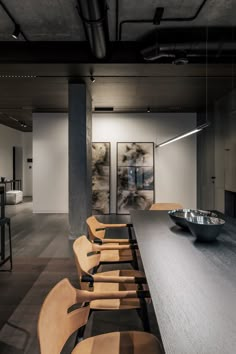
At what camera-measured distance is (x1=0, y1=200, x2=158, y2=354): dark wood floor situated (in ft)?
7.39

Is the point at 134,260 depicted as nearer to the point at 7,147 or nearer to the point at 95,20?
the point at 95,20

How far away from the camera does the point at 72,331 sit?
1304 millimetres

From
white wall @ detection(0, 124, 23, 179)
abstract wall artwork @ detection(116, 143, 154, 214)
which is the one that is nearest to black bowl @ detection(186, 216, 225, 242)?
abstract wall artwork @ detection(116, 143, 154, 214)

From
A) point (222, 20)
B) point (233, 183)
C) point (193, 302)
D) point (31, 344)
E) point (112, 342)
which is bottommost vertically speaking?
point (31, 344)

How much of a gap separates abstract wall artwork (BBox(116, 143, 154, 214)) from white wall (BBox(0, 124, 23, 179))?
5.46 meters

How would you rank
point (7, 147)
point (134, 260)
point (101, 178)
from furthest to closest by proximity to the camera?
1. point (7, 147)
2. point (101, 178)
3. point (134, 260)

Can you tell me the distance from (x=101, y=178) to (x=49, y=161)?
5.67 ft

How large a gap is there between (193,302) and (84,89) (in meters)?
4.79

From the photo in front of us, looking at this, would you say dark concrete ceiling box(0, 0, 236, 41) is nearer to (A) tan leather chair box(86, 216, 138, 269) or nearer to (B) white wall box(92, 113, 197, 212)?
(A) tan leather chair box(86, 216, 138, 269)

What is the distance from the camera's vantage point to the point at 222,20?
11.4 feet

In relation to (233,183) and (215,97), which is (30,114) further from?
(233,183)

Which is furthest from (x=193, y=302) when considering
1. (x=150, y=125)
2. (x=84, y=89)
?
(x=150, y=125)

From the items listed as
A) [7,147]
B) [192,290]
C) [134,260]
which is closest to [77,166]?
[134,260]

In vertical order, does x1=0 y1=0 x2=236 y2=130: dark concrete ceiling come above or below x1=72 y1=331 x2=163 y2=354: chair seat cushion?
above
